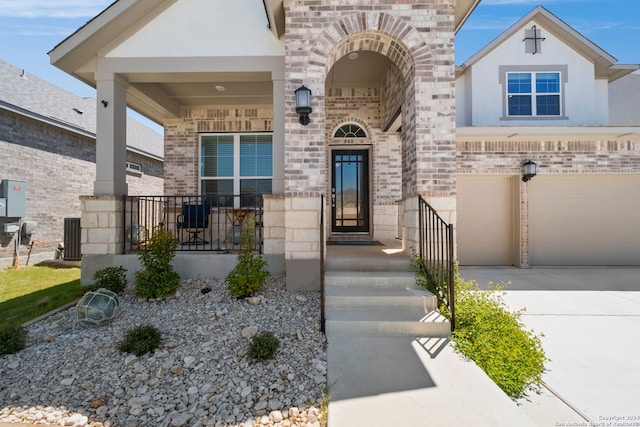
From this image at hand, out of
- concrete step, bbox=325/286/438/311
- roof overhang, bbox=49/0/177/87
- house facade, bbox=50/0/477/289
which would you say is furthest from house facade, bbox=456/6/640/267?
roof overhang, bbox=49/0/177/87

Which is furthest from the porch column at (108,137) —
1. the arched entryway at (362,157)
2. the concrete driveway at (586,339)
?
the concrete driveway at (586,339)

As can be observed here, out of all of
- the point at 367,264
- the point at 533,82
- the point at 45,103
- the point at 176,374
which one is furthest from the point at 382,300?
the point at 45,103

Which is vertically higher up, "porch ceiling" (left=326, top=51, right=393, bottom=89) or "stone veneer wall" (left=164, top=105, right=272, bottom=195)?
"porch ceiling" (left=326, top=51, right=393, bottom=89)

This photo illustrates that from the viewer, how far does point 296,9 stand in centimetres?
442

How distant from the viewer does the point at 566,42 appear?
7.81 m

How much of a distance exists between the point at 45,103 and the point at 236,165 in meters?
6.21

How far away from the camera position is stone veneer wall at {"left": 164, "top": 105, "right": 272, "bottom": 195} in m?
7.55

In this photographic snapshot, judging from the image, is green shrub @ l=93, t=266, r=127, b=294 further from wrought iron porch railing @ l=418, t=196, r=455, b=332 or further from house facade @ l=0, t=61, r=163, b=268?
wrought iron porch railing @ l=418, t=196, r=455, b=332

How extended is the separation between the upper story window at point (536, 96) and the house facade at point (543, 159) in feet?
0.08

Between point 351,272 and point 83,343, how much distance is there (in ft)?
10.0

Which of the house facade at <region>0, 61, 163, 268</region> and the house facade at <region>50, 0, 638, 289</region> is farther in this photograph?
the house facade at <region>0, 61, 163, 268</region>

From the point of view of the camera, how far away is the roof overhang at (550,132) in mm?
6855

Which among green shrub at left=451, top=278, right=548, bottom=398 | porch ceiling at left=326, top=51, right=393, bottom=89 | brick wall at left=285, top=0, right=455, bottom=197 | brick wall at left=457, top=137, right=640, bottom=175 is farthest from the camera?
brick wall at left=457, top=137, right=640, bottom=175

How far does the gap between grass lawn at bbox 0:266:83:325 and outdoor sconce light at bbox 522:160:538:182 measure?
895cm
